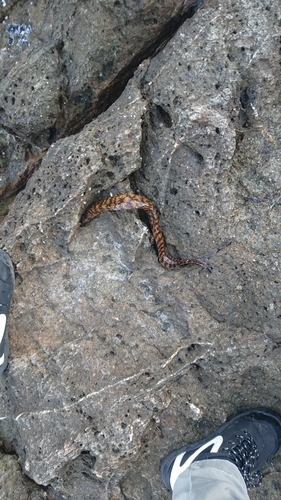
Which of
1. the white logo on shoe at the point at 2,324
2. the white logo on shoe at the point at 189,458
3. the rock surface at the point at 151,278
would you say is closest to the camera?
the rock surface at the point at 151,278

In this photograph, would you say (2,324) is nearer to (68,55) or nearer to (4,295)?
(4,295)

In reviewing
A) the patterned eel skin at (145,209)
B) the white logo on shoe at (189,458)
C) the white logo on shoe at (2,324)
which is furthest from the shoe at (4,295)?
the white logo on shoe at (189,458)

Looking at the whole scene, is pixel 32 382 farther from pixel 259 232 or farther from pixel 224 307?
pixel 259 232

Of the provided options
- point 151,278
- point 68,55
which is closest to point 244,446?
point 151,278

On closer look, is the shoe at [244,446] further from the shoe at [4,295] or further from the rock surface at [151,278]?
the shoe at [4,295]

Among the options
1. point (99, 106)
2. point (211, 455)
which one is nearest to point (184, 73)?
point (99, 106)
